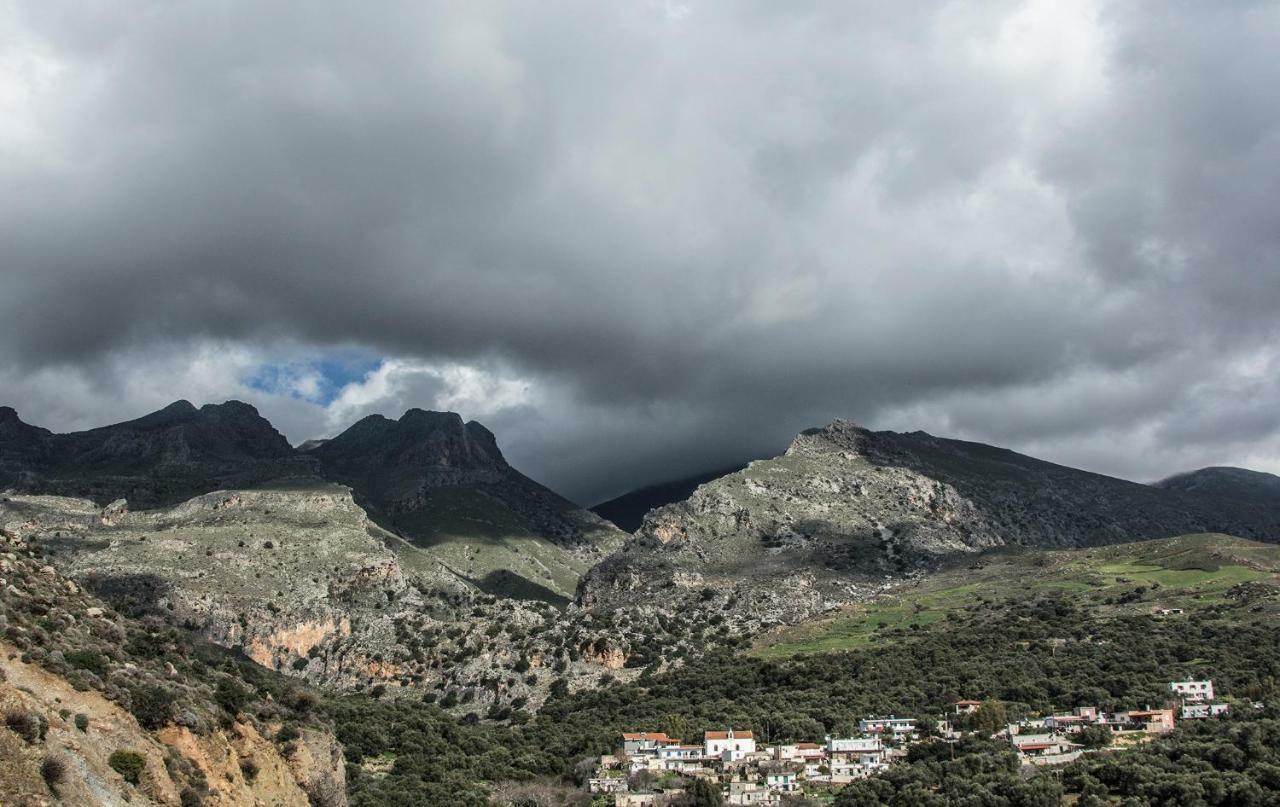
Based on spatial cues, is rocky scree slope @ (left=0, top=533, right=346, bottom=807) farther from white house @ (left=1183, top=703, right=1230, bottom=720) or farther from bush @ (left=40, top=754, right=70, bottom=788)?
white house @ (left=1183, top=703, right=1230, bottom=720)

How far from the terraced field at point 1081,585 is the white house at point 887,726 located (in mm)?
35242

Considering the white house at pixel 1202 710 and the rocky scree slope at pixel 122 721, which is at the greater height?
the rocky scree slope at pixel 122 721

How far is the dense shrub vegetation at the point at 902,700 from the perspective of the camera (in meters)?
81.7

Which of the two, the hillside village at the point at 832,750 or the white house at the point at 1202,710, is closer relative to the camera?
the hillside village at the point at 832,750

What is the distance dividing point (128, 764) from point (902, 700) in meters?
96.8

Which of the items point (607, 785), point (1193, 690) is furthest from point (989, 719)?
point (607, 785)

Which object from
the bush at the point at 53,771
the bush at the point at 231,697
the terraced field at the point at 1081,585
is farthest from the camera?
the terraced field at the point at 1081,585

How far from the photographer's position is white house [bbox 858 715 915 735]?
103562mm

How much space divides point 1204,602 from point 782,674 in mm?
67126

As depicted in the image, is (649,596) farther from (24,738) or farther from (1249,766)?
(24,738)

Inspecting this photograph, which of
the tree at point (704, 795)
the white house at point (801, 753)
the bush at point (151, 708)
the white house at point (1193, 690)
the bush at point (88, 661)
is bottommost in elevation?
the tree at point (704, 795)

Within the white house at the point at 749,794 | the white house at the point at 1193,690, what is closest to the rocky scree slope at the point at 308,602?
the white house at the point at 749,794

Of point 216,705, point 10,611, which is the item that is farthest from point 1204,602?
point 10,611

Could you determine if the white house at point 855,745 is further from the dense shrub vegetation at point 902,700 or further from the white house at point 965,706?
the white house at point 965,706
